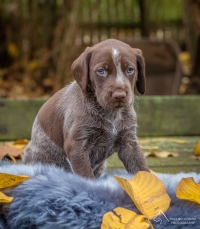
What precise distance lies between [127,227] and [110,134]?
2.58 ft

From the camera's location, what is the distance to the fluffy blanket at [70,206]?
188cm


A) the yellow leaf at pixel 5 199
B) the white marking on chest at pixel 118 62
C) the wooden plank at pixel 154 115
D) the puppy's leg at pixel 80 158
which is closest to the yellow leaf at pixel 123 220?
the yellow leaf at pixel 5 199

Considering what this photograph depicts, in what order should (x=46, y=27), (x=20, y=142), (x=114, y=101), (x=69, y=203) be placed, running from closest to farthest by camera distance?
(x=69, y=203) < (x=114, y=101) < (x=20, y=142) < (x=46, y=27)

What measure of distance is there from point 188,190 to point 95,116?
2.24ft

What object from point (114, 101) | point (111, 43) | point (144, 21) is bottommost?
point (144, 21)

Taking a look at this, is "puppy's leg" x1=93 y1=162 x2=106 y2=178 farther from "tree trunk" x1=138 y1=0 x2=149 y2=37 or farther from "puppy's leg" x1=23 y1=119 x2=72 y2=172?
"tree trunk" x1=138 y1=0 x2=149 y2=37

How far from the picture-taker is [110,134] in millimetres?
2537

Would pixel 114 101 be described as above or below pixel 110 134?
above

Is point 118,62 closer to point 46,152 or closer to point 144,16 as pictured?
point 46,152

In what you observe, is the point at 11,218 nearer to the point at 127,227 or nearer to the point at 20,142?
the point at 127,227

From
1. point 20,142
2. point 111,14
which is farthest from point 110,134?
point 111,14

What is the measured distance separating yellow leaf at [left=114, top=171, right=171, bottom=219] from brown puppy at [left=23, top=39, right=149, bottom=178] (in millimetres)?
430

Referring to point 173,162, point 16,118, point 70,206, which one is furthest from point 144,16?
point 70,206

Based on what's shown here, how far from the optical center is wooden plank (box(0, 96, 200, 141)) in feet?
14.1
